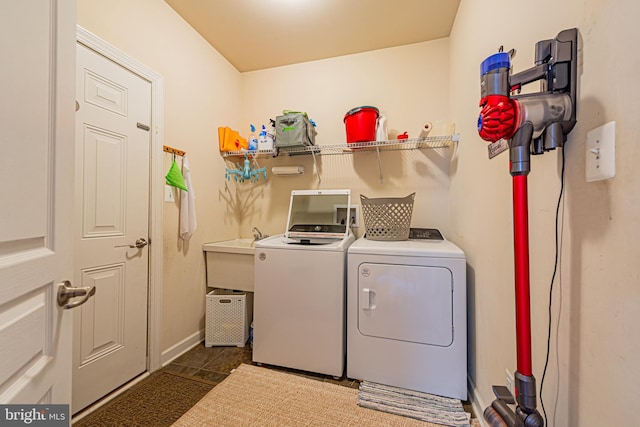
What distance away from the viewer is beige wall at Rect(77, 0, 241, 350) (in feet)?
5.36

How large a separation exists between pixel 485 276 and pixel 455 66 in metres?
1.70

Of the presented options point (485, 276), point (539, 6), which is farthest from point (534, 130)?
point (485, 276)

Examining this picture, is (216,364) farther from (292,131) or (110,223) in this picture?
(292,131)

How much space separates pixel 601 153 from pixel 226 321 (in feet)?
8.02

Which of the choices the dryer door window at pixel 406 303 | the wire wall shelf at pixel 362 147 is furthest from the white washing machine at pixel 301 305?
the wire wall shelf at pixel 362 147

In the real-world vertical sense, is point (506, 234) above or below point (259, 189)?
below

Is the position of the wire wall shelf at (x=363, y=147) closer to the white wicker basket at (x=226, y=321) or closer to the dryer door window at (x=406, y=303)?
the dryer door window at (x=406, y=303)

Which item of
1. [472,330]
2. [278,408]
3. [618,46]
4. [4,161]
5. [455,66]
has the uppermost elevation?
[455,66]

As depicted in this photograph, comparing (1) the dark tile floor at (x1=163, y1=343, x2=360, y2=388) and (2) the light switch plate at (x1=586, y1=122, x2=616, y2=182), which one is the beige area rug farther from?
(2) the light switch plate at (x1=586, y1=122, x2=616, y2=182)

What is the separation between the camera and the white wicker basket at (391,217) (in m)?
1.88

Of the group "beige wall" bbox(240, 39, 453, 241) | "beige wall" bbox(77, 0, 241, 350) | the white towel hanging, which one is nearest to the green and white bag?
"beige wall" bbox(240, 39, 453, 241)

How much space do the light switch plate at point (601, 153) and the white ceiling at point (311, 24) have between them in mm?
1881

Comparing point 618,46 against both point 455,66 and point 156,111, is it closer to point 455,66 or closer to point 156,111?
point 455,66

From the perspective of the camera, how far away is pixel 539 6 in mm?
858
